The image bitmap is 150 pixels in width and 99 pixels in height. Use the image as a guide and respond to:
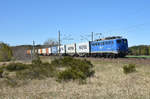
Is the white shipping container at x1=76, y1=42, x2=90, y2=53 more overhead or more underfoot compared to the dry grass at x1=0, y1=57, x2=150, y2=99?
more overhead

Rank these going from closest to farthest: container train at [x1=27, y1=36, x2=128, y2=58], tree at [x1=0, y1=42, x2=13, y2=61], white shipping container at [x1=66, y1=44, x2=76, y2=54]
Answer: container train at [x1=27, y1=36, x2=128, y2=58] < tree at [x1=0, y1=42, x2=13, y2=61] < white shipping container at [x1=66, y1=44, x2=76, y2=54]

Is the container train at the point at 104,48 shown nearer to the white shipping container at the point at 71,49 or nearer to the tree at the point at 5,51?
the white shipping container at the point at 71,49

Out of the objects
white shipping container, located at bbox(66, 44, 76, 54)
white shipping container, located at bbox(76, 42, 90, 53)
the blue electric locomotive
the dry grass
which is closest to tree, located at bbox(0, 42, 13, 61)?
white shipping container, located at bbox(66, 44, 76, 54)

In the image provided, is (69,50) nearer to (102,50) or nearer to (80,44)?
(80,44)

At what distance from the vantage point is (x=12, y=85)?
13.0 meters

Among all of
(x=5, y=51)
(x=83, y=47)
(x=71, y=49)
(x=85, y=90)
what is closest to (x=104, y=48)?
(x=83, y=47)

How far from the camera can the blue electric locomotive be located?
30.8 meters

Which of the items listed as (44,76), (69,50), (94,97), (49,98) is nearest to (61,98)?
(49,98)

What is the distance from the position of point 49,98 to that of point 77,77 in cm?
619

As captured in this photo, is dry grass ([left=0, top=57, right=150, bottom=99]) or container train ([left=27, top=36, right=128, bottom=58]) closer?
dry grass ([left=0, top=57, right=150, bottom=99])

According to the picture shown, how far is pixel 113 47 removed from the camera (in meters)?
31.2

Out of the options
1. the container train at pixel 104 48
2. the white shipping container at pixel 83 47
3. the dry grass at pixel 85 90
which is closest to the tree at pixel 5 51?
the container train at pixel 104 48

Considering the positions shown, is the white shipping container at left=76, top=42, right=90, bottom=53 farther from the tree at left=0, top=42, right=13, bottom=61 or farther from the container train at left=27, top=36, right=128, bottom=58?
the tree at left=0, top=42, right=13, bottom=61

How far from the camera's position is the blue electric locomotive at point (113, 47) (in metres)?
30.8
